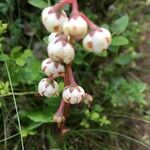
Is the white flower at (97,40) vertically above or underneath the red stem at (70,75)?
above

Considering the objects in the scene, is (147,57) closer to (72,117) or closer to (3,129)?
(72,117)

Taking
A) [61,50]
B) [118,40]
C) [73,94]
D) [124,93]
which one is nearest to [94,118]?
[124,93]

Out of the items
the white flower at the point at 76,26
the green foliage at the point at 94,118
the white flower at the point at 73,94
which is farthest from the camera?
the green foliage at the point at 94,118

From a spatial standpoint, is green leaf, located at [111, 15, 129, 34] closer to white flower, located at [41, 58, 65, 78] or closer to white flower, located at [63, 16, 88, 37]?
white flower, located at [41, 58, 65, 78]

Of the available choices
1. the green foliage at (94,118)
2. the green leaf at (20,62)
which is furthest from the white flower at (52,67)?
the green foliage at (94,118)

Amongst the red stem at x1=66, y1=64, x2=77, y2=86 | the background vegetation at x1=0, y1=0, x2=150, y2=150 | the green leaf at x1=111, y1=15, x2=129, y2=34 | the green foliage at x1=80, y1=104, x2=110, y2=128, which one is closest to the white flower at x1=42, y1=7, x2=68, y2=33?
the red stem at x1=66, y1=64, x2=77, y2=86

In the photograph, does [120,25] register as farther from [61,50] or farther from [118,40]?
[61,50]

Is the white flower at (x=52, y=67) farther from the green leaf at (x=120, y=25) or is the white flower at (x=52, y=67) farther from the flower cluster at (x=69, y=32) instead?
the green leaf at (x=120, y=25)
